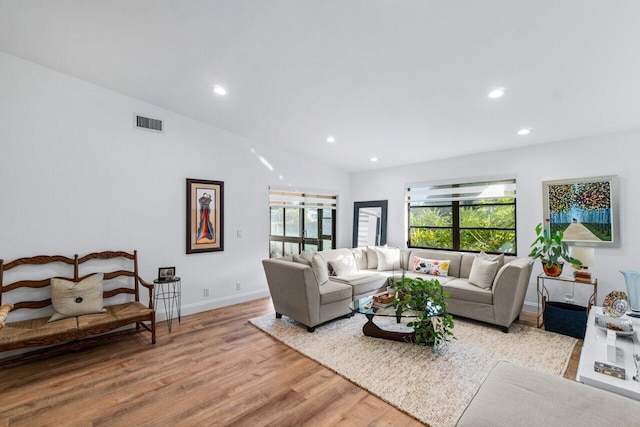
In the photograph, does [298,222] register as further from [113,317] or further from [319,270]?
[113,317]

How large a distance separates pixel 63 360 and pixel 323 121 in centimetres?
390

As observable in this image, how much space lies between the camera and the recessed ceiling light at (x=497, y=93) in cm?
295

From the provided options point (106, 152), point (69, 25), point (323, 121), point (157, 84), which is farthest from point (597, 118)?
point (106, 152)

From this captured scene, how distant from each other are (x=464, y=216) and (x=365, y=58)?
3386mm

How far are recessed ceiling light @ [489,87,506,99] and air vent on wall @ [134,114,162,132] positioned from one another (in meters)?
4.01

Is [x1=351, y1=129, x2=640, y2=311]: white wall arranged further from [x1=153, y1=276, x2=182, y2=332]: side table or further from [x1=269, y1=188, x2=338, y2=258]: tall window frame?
[x1=153, y1=276, x2=182, y2=332]: side table

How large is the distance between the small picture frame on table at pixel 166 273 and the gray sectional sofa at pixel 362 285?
1.20 meters

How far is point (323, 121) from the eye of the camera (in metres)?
4.12

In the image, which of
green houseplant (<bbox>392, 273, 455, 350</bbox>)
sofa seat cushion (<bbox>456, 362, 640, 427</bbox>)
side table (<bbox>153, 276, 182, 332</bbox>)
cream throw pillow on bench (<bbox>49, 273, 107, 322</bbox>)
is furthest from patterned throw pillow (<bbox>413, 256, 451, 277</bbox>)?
cream throw pillow on bench (<bbox>49, 273, 107, 322</bbox>)

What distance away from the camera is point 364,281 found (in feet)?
14.2

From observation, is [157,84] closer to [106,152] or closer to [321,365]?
[106,152]

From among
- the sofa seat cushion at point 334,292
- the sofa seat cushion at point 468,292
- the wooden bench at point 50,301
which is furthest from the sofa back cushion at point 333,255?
the wooden bench at point 50,301

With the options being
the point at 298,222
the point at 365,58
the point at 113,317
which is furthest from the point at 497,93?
the point at 113,317

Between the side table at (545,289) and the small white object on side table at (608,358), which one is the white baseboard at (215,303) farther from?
the small white object on side table at (608,358)
